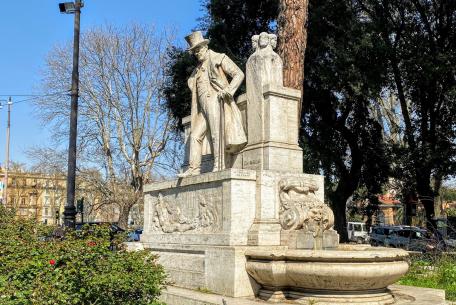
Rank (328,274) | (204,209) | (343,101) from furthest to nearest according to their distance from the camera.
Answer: (343,101), (204,209), (328,274)

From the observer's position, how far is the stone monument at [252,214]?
6.70m

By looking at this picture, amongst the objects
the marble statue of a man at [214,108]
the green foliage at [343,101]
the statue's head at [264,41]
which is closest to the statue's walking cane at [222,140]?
the marble statue of a man at [214,108]

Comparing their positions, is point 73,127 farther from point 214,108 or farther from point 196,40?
point 214,108

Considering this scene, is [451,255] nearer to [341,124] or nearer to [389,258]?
[389,258]

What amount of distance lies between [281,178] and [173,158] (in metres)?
24.5

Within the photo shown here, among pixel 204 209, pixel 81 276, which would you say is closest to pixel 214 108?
pixel 204 209

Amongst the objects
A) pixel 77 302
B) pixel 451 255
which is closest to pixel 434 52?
pixel 451 255

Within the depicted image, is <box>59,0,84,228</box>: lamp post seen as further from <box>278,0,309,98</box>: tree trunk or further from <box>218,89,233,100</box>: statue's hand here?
<box>218,89,233,100</box>: statue's hand

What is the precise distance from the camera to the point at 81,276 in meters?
5.38

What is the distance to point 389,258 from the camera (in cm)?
666

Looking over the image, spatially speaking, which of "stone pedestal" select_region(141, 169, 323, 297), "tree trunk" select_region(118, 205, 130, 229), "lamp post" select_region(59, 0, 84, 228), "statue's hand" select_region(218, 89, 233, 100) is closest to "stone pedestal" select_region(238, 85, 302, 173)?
"stone pedestal" select_region(141, 169, 323, 297)

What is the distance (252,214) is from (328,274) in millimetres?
1674

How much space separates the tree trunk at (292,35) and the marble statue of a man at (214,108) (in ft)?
17.1

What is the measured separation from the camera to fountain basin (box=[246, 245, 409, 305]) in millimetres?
6414
